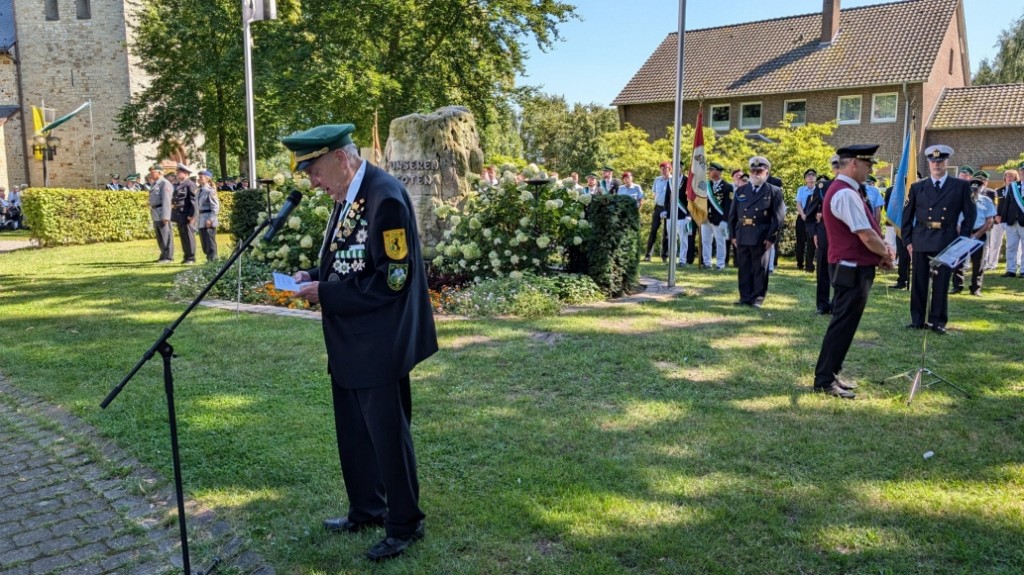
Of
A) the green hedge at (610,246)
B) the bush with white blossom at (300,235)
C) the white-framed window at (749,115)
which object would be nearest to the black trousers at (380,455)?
the green hedge at (610,246)

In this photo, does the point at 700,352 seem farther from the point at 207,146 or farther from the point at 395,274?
the point at 207,146

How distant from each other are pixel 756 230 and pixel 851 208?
4.60 metres

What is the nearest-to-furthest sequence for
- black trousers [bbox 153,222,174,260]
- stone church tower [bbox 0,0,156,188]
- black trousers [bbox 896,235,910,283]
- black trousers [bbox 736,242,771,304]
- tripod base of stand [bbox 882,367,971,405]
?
1. tripod base of stand [bbox 882,367,971,405]
2. black trousers [bbox 736,242,771,304]
3. black trousers [bbox 896,235,910,283]
4. black trousers [bbox 153,222,174,260]
5. stone church tower [bbox 0,0,156,188]

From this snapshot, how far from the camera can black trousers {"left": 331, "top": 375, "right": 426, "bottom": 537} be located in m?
3.27

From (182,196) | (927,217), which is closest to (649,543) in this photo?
(927,217)

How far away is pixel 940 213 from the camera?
8148 millimetres

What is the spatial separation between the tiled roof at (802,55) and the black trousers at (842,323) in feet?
97.4

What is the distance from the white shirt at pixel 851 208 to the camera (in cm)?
562

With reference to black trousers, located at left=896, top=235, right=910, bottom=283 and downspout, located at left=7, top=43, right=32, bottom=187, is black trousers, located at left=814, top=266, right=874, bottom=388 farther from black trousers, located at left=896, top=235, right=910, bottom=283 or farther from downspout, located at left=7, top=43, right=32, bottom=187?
downspout, located at left=7, top=43, right=32, bottom=187

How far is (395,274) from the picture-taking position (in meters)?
3.06

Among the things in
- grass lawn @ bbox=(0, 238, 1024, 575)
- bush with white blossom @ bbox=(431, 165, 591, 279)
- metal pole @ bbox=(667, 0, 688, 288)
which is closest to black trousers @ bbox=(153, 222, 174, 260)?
grass lawn @ bbox=(0, 238, 1024, 575)

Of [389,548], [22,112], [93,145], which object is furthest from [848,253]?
[22,112]

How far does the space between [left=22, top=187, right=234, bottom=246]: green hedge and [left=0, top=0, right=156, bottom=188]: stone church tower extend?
18.3 meters

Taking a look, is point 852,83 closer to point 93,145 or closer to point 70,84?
point 93,145
